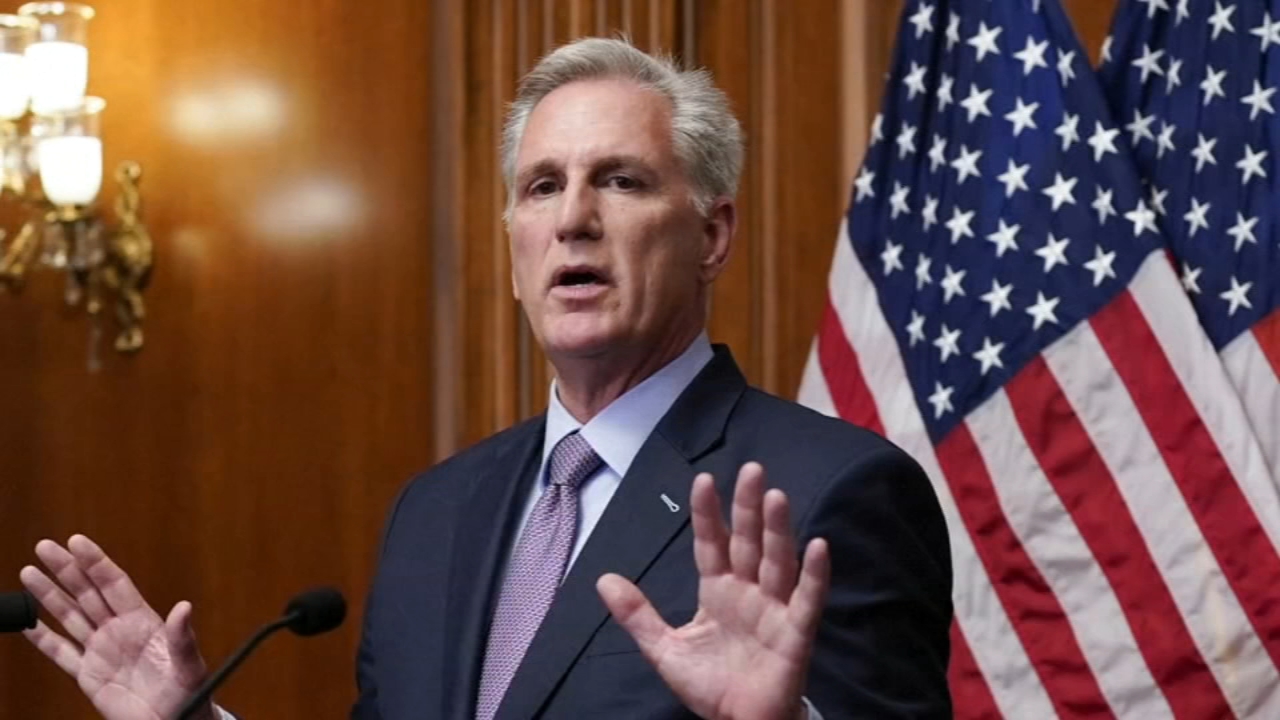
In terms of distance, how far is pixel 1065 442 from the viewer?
3.57 meters

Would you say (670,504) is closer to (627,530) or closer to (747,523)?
(627,530)

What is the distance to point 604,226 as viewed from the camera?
2402 millimetres

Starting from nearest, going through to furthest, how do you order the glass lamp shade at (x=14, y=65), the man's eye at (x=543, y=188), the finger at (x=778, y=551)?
the finger at (x=778, y=551) < the man's eye at (x=543, y=188) < the glass lamp shade at (x=14, y=65)

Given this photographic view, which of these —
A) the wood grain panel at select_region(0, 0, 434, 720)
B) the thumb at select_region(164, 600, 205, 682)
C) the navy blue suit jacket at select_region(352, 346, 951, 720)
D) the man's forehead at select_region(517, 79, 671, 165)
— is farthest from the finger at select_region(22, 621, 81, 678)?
the wood grain panel at select_region(0, 0, 434, 720)

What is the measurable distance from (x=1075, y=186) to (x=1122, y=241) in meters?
0.14

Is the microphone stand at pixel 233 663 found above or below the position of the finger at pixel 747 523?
below

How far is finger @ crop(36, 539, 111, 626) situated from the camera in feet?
7.17

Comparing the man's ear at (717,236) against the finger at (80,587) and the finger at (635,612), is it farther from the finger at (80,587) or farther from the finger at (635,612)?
the finger at (80,587)

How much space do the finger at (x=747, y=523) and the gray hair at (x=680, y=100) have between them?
0.80 meters

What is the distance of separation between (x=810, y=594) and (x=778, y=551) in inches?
1.9

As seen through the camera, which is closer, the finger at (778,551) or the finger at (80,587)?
the finger at (778,551)

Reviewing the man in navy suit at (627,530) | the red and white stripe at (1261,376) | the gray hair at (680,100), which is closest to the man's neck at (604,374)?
the man in navy suit at (627,530)

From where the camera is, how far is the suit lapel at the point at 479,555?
7.31 feet

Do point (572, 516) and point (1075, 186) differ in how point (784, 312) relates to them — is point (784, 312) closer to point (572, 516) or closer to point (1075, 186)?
point (1075, 186)
